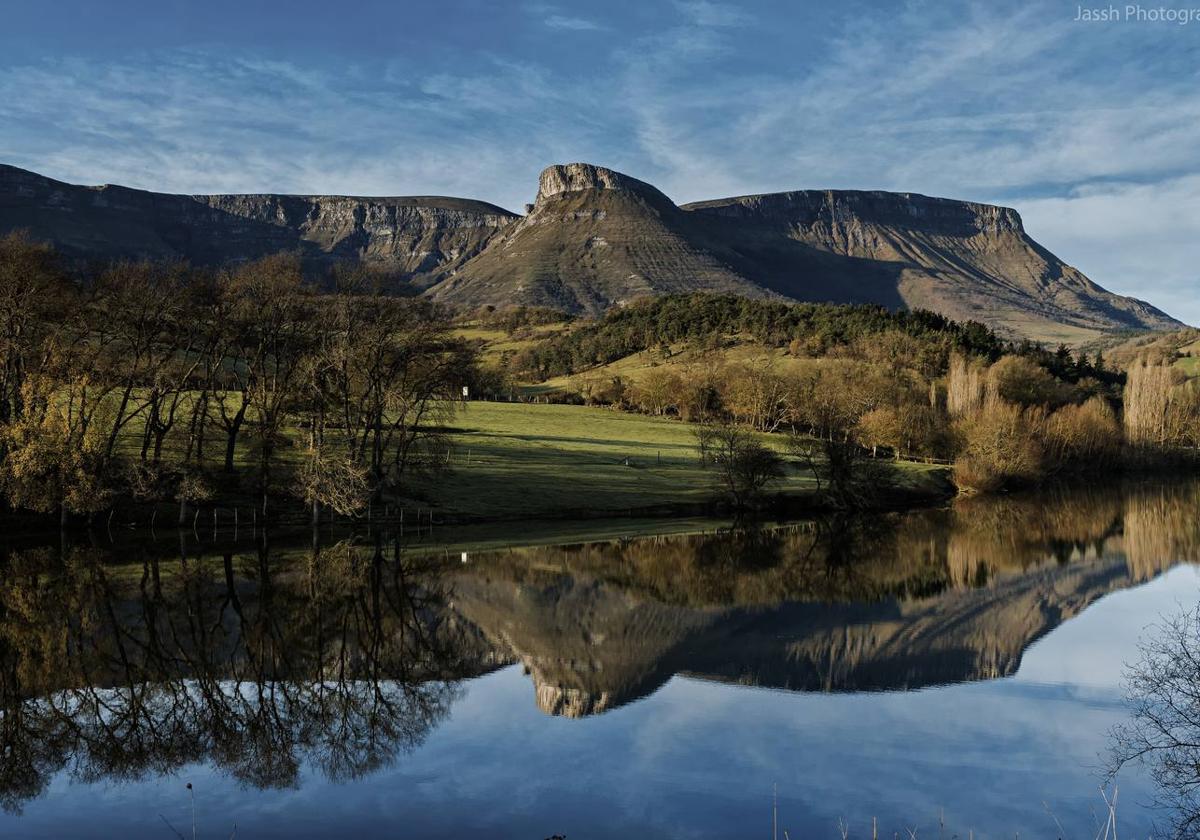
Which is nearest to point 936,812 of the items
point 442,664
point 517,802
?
point 517,802

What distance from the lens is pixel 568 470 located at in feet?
253

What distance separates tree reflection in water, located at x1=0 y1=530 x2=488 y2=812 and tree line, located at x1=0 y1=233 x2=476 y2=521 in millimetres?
11453

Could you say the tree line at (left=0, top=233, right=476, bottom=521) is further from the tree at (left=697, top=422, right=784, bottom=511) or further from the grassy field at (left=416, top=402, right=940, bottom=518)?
the tree at (left=697, top=422, right=784, bottom=511)

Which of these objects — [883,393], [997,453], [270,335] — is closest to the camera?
[270,335]

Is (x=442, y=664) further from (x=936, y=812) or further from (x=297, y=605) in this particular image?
(x=936, y=812)

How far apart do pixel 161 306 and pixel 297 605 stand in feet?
96.2

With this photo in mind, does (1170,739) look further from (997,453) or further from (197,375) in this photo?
(997,453)

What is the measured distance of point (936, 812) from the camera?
16.4 metres

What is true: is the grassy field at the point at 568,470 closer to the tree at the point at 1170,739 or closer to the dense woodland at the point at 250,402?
the dense woodland at the point at 250,402

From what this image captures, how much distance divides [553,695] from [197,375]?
5002 cm

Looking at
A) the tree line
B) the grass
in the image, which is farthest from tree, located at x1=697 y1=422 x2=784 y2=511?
the grass

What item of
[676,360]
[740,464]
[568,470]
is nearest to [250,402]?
[568,470]

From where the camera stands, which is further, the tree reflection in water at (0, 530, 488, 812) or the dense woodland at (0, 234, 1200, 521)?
the dense woodland at (0, 234, 1200, 521)

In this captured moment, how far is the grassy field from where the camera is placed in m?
67.1
